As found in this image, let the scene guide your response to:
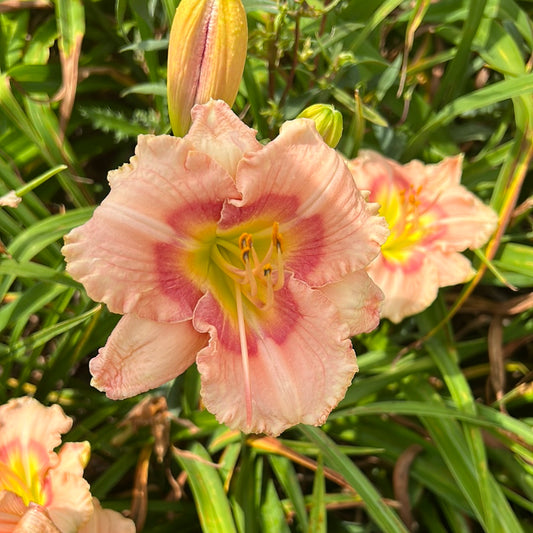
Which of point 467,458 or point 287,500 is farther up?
point 467,458

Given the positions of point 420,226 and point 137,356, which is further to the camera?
point 420,226

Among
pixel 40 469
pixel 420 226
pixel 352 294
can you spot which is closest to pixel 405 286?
pixel 420 226

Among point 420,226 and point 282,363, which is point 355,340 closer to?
point 420,226

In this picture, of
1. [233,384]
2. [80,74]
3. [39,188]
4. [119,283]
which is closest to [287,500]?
[233,384]

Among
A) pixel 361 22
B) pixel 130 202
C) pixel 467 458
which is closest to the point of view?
pixel 130 202

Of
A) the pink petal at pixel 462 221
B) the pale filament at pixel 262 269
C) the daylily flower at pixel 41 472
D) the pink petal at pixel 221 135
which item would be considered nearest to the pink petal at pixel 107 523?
the daylily flower at pixel 41 472

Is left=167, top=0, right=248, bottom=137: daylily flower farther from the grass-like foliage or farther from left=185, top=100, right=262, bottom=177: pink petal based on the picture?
the grass-like foliage

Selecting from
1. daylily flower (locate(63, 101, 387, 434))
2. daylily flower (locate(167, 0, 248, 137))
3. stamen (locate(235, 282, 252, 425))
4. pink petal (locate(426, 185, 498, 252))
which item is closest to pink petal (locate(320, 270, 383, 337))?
daylily flower (locate(63, 101, 387, 434))

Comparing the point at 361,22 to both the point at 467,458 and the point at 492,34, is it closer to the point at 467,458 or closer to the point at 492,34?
the point at 492,34
